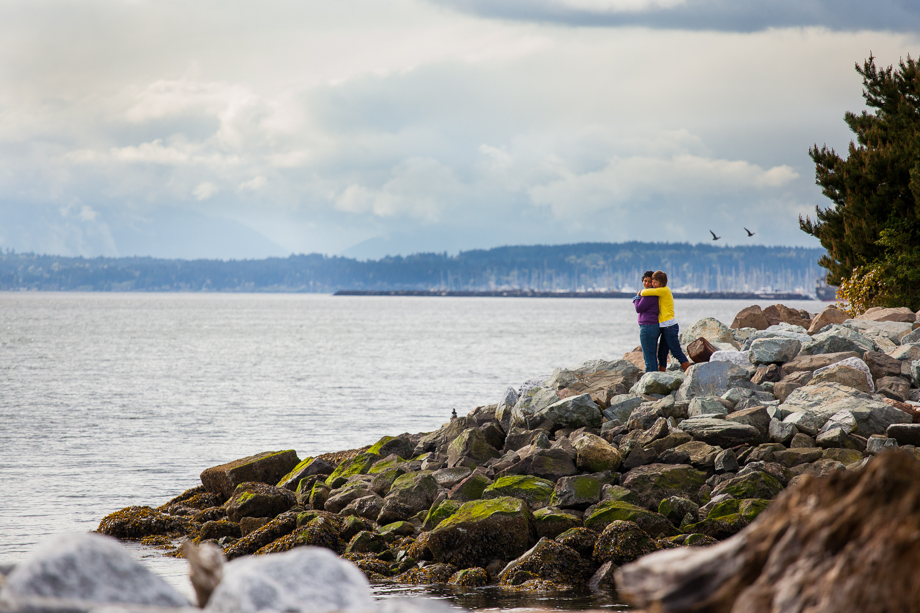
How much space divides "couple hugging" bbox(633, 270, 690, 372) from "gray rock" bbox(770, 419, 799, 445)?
3.39 m

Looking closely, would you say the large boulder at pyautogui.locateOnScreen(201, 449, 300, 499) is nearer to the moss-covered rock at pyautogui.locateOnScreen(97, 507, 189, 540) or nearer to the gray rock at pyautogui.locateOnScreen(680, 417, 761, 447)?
the moss-covered rock at pyautogui.locateOnScreen(97, 507, 189, 540)

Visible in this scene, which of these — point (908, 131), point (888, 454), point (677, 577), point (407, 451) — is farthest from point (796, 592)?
point (908, 131)

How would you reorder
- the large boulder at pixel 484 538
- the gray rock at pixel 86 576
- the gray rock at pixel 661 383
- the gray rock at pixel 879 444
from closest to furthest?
the gray rock at pixel 86 576, the large boulder at pixel 484 538, the gray rock at pixel 879 444, the gray rock at pixel 661 383

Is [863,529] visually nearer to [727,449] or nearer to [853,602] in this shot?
[853,602]

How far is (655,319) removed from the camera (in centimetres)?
1644

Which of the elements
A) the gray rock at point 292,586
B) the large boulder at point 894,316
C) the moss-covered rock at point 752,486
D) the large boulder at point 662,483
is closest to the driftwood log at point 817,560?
the gray rock at point 292,586

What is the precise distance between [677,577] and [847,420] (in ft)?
35.1

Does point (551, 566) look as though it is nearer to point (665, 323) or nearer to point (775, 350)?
point (665, 323)

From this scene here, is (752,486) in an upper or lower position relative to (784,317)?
lower

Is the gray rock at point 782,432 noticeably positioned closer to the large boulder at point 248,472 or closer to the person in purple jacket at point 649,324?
the person in purple jacket at point 649,324

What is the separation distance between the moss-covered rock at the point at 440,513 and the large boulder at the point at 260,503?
3.54 meters

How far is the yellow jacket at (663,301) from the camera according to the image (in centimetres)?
1620

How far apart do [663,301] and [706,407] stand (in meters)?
2.83

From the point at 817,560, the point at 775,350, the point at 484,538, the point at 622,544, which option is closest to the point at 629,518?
the point at 622,544
